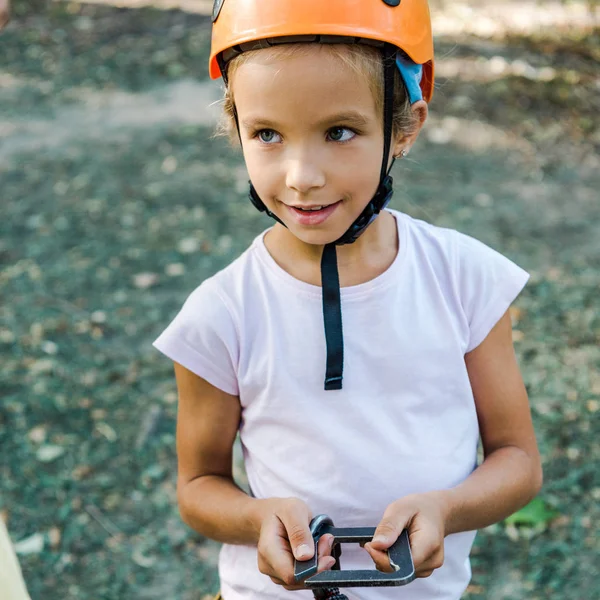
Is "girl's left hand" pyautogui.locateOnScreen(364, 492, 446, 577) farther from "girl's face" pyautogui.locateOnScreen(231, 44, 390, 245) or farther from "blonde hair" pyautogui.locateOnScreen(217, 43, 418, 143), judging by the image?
"blonde hair" pyautogui.locateOnScreen(217, 43, 418, 143)

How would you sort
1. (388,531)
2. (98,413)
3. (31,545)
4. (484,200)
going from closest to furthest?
(388,531) < (31,545) < (98,413) < (484,200)

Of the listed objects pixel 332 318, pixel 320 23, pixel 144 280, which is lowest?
pixel 144 280

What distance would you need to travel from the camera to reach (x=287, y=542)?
172 centimetres

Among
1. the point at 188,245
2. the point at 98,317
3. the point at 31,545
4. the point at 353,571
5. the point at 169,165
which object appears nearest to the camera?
the point at 353,571

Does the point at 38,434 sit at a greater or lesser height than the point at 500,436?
lesser

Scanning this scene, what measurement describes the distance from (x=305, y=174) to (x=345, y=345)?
1.36ft

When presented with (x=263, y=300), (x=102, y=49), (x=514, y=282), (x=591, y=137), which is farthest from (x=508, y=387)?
(x=102, y=49)

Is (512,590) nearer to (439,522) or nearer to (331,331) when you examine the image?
(439,522)

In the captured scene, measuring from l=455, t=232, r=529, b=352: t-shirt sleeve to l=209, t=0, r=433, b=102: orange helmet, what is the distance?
0.47 m

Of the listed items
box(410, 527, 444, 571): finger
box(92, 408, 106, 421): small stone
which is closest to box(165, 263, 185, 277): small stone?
box(92, 408, 106, 421): small stone

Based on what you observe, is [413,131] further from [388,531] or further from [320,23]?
[388,531]

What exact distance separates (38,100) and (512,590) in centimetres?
632

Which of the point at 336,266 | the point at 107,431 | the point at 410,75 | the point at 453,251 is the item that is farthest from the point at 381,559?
the point at 107,431

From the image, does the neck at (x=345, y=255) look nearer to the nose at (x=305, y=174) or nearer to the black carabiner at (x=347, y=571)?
the nose at (x=305, y=174)
